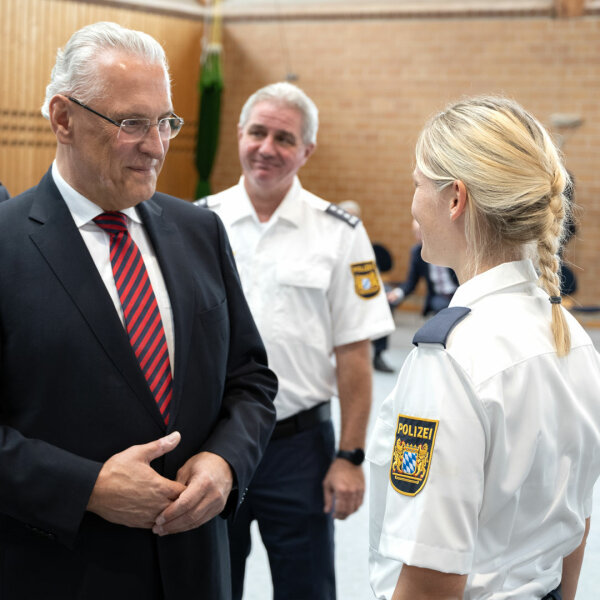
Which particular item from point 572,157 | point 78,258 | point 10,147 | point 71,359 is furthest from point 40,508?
point 572,157

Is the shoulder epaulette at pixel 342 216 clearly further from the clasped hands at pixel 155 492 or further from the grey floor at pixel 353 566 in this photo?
the grey floor at pixel 353 566

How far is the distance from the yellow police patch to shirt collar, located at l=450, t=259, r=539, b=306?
122cm

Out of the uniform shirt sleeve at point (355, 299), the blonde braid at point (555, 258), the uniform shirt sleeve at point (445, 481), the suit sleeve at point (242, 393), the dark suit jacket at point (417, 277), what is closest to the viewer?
the uniform shirt sleeve at point (445, 481)

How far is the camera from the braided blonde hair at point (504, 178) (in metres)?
1.35

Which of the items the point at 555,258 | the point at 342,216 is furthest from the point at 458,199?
the point at 342,216

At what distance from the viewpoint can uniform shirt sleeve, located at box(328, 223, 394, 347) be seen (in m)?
2.60

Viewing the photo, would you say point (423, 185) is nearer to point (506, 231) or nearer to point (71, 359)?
point (506, 231)

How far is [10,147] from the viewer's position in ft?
31.2

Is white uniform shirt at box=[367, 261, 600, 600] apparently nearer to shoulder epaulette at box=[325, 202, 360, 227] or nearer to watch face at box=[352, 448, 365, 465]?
watch face at box=[352, 448, 365, 465]

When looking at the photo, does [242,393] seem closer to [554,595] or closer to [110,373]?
[110,373]

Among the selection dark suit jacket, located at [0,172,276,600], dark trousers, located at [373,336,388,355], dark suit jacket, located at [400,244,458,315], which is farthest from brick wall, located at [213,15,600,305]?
dark suit jacket, located at [0,172,276,600]

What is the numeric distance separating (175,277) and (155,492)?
47cm

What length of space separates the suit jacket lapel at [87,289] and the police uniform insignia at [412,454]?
539 mm

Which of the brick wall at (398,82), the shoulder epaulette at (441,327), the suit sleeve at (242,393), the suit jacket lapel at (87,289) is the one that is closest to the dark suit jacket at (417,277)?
the brick wall at (398,82)
